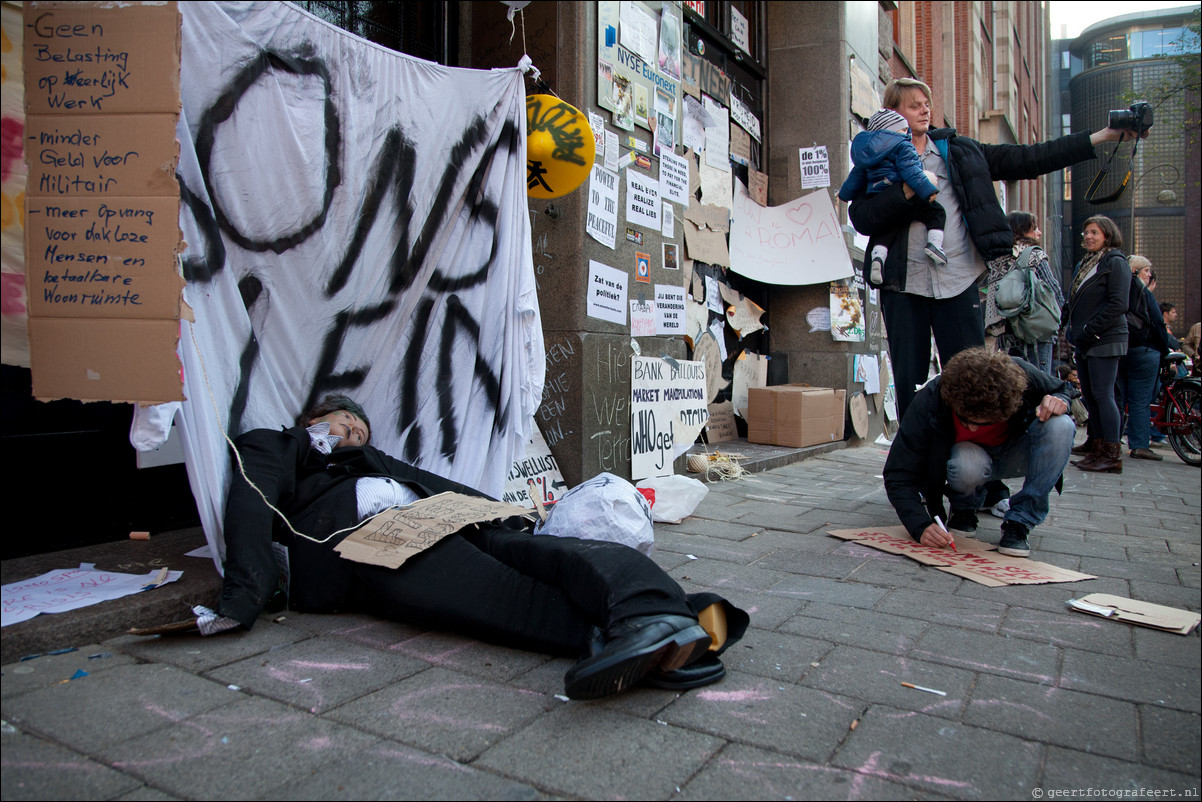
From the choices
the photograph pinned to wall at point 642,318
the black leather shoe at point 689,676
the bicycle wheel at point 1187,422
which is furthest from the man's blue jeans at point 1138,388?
the black leather shoe at point 689,676

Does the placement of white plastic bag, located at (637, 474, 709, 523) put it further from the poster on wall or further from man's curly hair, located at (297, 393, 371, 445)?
the poster on wall

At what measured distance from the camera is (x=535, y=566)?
7.09ft

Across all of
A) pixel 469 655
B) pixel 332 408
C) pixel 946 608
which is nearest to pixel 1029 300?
pixel 946 608

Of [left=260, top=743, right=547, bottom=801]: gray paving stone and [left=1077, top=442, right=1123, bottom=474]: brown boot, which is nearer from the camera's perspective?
[left=260, top=743, right=547, bottom=801]: gray paving stone

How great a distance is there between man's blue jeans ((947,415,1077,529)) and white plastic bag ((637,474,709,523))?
116 centimetres

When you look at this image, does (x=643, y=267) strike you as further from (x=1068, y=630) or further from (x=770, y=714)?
(x=770, y=714)

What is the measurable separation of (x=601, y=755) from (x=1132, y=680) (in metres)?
1.41

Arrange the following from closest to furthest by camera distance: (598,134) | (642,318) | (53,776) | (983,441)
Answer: (53,776), (983,441), (598,134), (642,318)

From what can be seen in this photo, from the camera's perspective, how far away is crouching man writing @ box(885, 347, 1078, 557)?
10.1 feet

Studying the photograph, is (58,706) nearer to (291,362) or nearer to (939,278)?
(291,362)

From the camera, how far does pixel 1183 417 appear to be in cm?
714

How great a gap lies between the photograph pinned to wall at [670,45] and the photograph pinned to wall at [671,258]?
3.47 ft

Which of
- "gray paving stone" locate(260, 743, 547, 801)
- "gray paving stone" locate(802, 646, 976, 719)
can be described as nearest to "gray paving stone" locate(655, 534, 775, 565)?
"gray paving stone" locate(802, 646, 976, 719)

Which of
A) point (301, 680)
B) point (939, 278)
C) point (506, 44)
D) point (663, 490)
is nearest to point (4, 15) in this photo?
point (301, 680)
